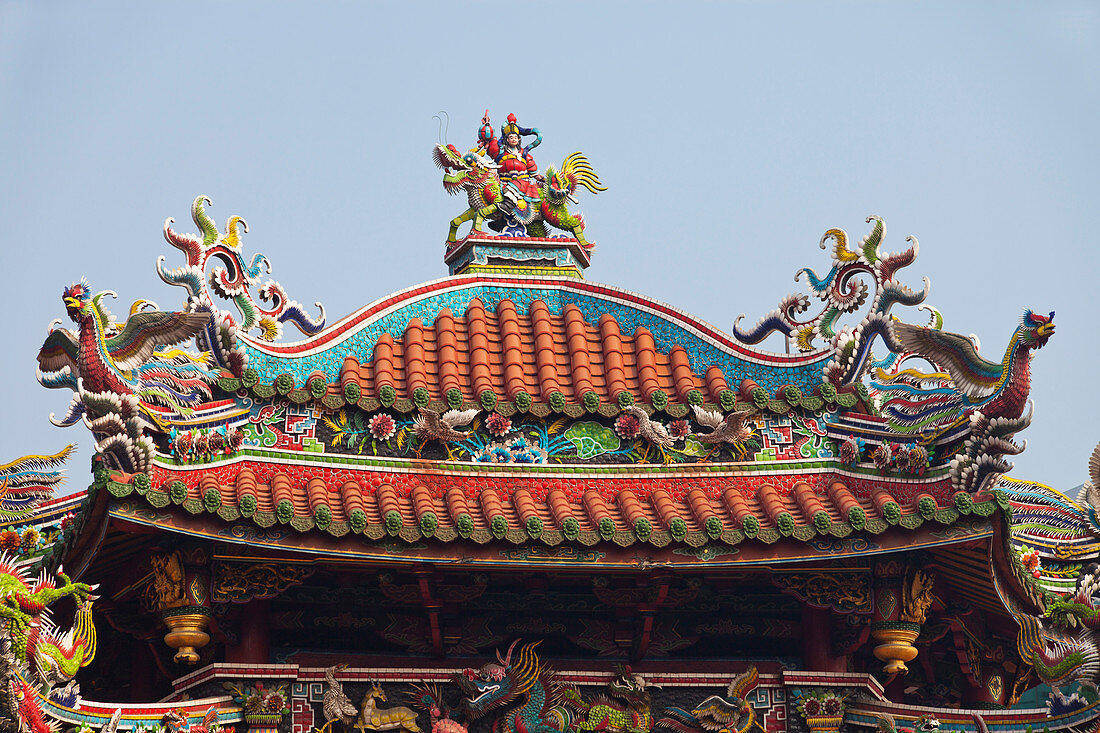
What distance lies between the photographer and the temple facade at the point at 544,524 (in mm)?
13148

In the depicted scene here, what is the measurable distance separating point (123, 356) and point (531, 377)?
363 centimetres

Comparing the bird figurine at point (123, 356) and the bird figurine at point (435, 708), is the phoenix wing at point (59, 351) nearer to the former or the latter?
the bird figurine at point (123, 356)

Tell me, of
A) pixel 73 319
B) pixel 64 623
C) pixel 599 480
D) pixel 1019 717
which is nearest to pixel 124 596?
pixel 64 623

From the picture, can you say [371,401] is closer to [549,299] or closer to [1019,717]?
[549,299]

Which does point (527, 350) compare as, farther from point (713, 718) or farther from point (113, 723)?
point (113, 723)

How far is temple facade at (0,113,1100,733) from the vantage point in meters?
13.1

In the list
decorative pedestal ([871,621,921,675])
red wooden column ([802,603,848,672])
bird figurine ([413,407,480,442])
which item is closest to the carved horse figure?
bird figurine ([413,407,480,442])

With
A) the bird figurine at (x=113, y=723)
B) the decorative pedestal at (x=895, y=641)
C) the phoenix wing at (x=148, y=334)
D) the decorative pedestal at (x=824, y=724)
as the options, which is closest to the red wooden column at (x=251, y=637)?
the bird figurine at (x=113, y=723)

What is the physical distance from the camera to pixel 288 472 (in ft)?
45.7

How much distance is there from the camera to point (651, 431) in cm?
1454

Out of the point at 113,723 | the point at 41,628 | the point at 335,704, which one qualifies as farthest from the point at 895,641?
the point at 41,628

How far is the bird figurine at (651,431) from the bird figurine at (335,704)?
3.13m

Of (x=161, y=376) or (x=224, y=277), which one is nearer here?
(x=161, y=376)

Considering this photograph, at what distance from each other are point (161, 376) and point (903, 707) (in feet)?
21.0
